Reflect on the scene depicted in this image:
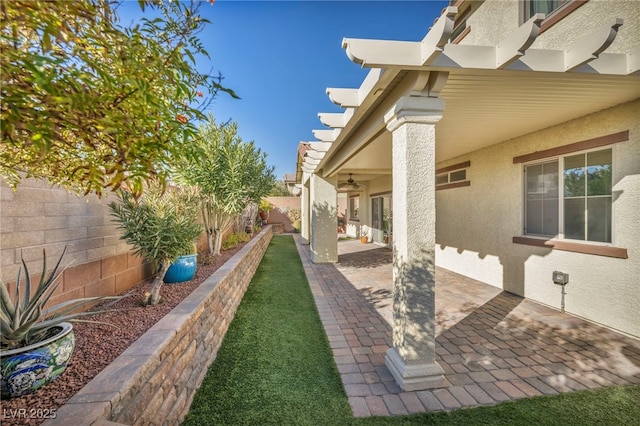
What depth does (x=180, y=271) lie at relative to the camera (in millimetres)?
4887

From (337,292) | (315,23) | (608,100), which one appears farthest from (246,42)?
(608,100)

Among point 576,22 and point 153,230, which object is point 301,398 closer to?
point 153,230

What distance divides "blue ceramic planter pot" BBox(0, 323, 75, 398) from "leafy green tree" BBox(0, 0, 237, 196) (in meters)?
1.30

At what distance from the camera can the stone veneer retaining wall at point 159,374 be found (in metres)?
1.72

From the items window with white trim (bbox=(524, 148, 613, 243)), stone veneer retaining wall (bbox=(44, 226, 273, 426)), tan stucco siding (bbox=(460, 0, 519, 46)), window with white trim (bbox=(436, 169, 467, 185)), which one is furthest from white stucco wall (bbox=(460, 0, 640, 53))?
stone veneer retaining wall (bbox=(44, 226, 273, 426))

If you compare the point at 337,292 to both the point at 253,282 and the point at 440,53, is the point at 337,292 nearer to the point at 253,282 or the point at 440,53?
the point at 253,282

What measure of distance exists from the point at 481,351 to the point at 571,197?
3464mm

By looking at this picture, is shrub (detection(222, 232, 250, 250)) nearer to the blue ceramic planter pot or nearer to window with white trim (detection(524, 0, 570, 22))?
the blue ceramic planter pot

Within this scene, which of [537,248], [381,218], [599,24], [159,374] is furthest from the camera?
[381,218]

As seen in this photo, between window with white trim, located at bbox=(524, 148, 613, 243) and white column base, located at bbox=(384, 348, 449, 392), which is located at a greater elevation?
window with white trim, located at bbox=(524, 148, 613, 243)

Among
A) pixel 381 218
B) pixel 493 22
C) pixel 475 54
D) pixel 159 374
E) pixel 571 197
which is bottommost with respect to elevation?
pixel 159 374

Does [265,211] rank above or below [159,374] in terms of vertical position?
above

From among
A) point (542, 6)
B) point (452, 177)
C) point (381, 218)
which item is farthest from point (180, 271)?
point (381, 218)

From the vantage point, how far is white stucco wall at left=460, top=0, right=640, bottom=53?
3.80 metres
